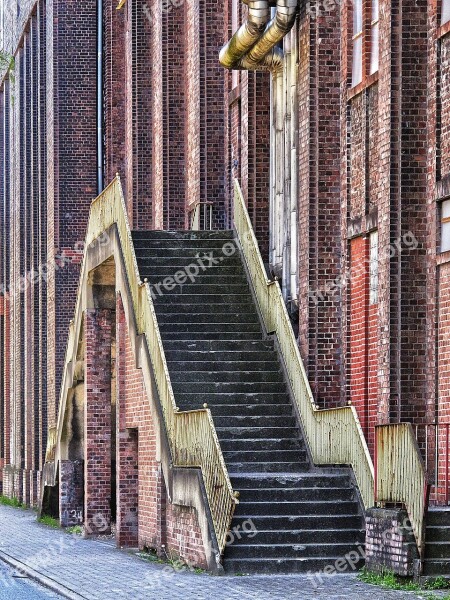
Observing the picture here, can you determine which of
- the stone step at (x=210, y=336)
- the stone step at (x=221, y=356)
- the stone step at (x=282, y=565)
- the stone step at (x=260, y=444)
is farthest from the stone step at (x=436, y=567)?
the stone step at (x=210, y=336)

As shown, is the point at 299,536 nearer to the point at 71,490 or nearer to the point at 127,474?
the point at 127,474

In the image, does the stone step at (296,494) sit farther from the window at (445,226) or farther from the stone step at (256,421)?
the window at (445,226)

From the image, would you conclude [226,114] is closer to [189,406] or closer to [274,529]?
[189,406]

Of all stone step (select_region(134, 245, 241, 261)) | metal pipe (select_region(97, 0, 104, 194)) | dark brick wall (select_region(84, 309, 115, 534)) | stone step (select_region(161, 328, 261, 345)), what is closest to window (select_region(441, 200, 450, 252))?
stone step (select_region(161, 328, 261, 345))

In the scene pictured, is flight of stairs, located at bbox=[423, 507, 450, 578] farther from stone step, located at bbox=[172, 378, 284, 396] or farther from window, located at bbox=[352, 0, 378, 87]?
window, located at bbox=[352, 0, 378, 87]

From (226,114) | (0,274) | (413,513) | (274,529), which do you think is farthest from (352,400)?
(0,274)

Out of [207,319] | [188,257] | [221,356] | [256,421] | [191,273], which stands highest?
[188,257]

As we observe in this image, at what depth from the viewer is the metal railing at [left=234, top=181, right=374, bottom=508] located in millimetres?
19781

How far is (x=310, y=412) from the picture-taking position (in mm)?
21547

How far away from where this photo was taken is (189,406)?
880 inches

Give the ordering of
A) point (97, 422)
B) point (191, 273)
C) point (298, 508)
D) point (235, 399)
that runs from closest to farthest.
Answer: point (298, 508) → point (235, 399) → point (191, 273) → point (97, 422)

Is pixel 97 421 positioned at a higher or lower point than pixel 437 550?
higher

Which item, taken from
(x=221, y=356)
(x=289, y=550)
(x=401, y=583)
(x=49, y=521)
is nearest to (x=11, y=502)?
(x=49, y=521)

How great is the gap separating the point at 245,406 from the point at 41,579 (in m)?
4.14
